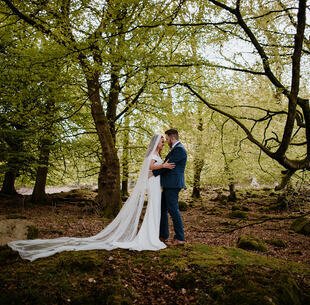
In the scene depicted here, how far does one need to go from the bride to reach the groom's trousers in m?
0.21

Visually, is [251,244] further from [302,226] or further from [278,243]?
[302,226]

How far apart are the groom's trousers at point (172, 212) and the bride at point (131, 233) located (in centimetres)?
21

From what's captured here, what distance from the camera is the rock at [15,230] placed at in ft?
19.4

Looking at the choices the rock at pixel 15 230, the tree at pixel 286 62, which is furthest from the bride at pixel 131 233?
the tree at pixel 286 62

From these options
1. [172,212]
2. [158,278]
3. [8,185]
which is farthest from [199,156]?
[158,278]

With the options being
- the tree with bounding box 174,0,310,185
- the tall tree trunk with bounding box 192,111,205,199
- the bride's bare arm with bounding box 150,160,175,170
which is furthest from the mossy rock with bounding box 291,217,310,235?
the bride's bare arm with bounding box 150,160,175,170

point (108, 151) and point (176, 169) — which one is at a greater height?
point (108, 151)

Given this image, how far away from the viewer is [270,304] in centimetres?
365

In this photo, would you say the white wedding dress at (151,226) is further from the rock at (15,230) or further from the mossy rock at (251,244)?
the mossy rock at (251,244)

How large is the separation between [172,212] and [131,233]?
90cm

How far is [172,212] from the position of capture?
6086 mm

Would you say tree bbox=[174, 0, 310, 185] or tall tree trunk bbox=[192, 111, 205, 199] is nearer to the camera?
tree bbox=[174, 0, 310, 185]

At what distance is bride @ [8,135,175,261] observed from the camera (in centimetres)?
537

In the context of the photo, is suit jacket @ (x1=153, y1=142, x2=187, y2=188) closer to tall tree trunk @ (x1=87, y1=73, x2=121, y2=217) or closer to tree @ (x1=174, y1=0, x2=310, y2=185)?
tree @ (x1=174, y1=0, x2=310, y2=185)
